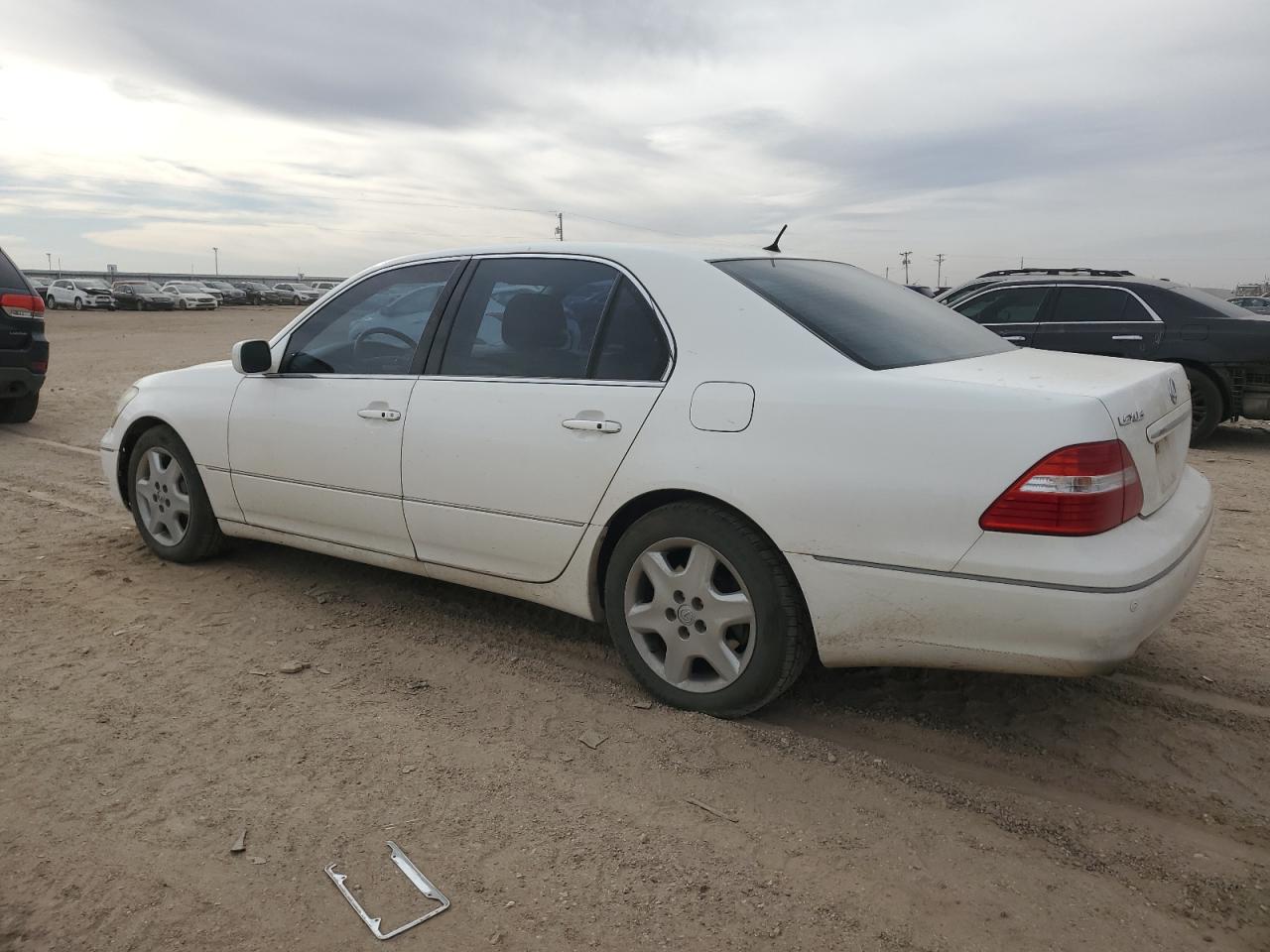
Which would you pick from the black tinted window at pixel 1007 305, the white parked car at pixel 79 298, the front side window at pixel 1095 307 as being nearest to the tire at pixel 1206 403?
the front side window at pixel 1095 307

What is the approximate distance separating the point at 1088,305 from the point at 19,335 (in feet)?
33.6

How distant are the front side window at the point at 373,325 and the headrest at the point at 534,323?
43 cm

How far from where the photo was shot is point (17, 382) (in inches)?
373

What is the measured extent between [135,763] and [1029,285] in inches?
368

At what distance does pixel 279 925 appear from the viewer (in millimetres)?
2252

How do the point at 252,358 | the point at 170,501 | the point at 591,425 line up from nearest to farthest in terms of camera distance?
the point at 591,425 → the point at 252,358 → the point at 170,501

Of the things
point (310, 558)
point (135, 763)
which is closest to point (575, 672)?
point (135, 763)

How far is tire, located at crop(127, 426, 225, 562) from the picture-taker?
4812mm

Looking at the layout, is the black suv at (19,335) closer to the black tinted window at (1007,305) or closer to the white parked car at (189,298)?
the black tinted window at (1007,305)

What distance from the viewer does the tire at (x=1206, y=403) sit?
9.15 m

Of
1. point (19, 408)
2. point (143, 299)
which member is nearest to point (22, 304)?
point (19, 408)

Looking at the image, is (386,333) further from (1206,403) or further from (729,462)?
(1206,403)

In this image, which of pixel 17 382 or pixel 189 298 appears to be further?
pixel 189 298

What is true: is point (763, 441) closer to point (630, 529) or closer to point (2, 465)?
point (630, 529)
